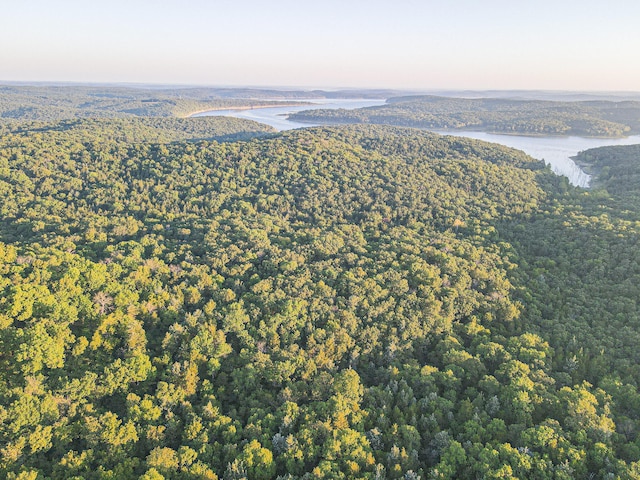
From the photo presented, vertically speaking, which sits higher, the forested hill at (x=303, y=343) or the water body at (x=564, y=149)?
the water body at (x=564, y=149)

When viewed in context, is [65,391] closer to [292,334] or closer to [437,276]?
[292,334]

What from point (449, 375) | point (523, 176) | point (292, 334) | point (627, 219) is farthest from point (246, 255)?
point (523, 176)

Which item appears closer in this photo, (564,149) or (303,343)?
(303,343)

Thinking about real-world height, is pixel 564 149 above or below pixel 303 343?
above

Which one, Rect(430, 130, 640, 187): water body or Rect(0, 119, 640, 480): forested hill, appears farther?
Rect(430, 130, 640, 187): water body

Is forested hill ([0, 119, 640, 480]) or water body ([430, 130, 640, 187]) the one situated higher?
water body ([430, 130, 640, 187])

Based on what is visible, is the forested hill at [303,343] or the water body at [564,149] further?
the water body at [564,149]

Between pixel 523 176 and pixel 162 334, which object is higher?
pixel 523 176

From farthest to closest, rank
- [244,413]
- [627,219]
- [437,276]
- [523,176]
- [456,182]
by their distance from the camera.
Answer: [523,176] → [456,182] → [627,219] → [437,276] → [244,413]
